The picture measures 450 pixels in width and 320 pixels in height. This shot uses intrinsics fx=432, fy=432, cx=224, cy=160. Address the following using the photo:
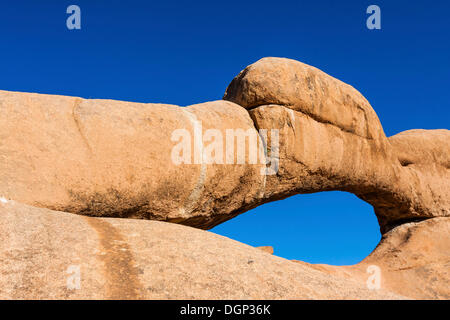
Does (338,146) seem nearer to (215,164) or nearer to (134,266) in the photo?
(215,164)

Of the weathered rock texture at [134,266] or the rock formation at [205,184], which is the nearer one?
the weathered rock texture at [134,266]

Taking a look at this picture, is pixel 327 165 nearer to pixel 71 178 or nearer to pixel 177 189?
pixel 177 189

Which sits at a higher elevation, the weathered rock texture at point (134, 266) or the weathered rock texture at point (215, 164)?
the weathered rock texture at point (215, 164)

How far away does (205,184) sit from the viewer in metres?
7.38

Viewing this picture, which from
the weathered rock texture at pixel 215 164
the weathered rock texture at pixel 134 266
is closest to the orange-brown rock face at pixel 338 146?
the weathered rock texture at pixel 215 164

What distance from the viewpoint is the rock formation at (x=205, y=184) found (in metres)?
3.89

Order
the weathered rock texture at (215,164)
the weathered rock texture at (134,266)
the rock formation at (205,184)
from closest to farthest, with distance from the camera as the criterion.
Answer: the weathered rock texture at (134,266) → the rock formation at (205,184) → the weathered rock texture at (215,164)

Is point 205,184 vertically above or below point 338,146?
below

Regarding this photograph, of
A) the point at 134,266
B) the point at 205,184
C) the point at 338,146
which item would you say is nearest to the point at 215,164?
the point at 205,184

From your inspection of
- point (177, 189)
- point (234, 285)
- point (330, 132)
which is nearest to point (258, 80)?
point (330, 132)

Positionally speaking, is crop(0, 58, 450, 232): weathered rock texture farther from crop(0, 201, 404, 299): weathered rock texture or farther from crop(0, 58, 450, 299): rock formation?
crop(0, 201, 404, 299): weathered rock texture

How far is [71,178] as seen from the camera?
5832 millimetres

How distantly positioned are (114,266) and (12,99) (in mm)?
3412

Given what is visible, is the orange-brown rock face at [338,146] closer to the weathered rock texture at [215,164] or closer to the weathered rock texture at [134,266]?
the weathered rock texture at [215,164]
